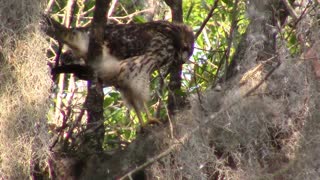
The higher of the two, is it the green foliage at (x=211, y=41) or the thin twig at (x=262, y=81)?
the green foliage at (x=211, y=41)

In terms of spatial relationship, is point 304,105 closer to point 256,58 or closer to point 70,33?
point 256,58

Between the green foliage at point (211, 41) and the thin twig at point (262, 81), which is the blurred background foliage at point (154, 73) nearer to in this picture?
the green foliage at point (211, 41)

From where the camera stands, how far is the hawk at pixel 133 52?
12.6ft

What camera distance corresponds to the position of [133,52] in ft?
13.9

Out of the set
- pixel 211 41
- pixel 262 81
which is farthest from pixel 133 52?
pixel 262 81

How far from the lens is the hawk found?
12.6ft

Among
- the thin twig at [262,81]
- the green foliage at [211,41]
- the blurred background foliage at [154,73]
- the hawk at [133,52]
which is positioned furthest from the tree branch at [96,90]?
the thin twig at [262,81]

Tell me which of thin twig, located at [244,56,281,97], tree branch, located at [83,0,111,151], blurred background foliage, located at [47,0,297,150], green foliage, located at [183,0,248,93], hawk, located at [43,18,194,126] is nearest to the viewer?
thin twig, located at [244,56,281,97]

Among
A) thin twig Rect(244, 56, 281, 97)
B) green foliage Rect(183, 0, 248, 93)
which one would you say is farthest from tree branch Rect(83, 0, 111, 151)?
thin twig Rect(244, 56, 281, 97)

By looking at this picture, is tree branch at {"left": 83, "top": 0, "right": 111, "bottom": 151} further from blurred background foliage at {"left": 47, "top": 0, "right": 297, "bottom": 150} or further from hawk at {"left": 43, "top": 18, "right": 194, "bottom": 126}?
hawk at {"left": 43, "top": 18, "right": 194, "bottom": 126}

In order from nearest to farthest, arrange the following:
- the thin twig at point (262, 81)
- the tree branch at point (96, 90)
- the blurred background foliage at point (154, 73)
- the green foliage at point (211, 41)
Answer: the thin twig at point (262, 81)
the tree branch at point (96, 90)
the blurred background foliage at point (154, 73)
the green foliage at point (211, 41)

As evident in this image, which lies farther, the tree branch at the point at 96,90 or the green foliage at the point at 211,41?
the green foliage at the point at 211,41

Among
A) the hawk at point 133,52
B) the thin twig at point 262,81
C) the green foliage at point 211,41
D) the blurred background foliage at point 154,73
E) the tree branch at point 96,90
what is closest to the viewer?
the thin twig at point 262,81

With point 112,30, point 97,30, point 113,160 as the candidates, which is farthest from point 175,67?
point 113,160
